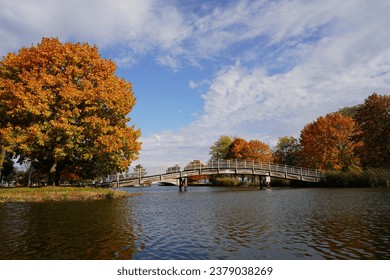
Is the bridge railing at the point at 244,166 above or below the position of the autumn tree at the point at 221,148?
below

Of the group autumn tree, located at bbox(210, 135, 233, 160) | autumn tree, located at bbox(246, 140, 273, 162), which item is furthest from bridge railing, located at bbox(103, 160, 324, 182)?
autumn tree, located at bbox(210, 135, 233, 160)

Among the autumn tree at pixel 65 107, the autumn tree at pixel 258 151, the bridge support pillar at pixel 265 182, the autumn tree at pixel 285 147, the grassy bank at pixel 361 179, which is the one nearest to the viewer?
the autumn tree at pixel 65 107

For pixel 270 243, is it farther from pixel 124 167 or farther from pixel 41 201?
pixel 124 167

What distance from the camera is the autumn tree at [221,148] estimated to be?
309ft

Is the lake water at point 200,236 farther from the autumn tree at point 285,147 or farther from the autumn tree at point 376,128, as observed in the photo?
the autumn tree at point 285,147

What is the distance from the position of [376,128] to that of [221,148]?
5385 cm

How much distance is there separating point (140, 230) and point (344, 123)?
49150 mm

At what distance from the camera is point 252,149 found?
77500 millimetres

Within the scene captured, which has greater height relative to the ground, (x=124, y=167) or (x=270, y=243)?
(x=124, y=167)

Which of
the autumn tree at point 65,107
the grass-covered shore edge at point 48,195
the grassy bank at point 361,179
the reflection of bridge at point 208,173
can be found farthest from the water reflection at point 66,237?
the grassy bank at point 361,179

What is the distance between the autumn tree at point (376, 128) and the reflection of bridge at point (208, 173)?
7.79 m

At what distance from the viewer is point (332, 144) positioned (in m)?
53.2

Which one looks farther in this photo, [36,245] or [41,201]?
[41,201]

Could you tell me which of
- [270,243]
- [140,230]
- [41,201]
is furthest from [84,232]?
[41,201]
